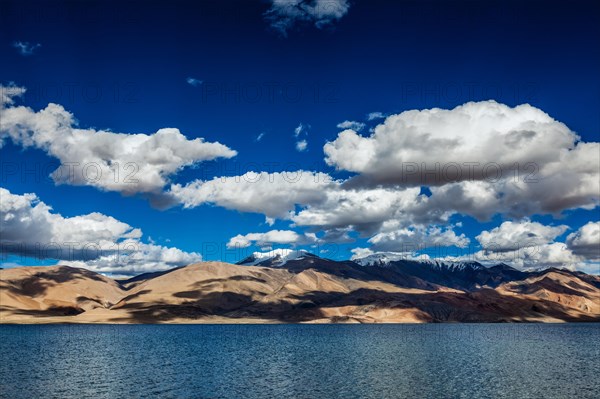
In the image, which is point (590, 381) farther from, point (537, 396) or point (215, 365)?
point (215, 365)

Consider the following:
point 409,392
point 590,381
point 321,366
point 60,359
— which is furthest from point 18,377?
point 590,381

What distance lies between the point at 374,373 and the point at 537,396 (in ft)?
88.4

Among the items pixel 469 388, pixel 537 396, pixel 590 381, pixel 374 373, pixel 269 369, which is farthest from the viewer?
pixel 269 369

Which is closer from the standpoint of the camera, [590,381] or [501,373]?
[590,381]

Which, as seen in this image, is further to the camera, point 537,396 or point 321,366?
point 321,366

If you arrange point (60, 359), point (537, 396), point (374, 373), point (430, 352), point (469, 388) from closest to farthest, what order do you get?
point (537, 396)
point (469, 388)
point (374, 373)
point (60, 359)
point (430, 352)

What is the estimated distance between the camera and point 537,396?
213 ft

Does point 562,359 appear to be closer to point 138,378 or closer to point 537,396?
point 537,396

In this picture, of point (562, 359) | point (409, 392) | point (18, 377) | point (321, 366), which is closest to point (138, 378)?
point (18, 377)

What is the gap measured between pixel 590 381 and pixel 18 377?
281 ft

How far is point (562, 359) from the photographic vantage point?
10912 cm

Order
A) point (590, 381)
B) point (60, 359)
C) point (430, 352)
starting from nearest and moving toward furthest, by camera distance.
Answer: point (590, 381) < point (60, 359) < point (430, 352)

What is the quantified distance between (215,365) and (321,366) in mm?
20090

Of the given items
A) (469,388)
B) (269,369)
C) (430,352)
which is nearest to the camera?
(469,388)
